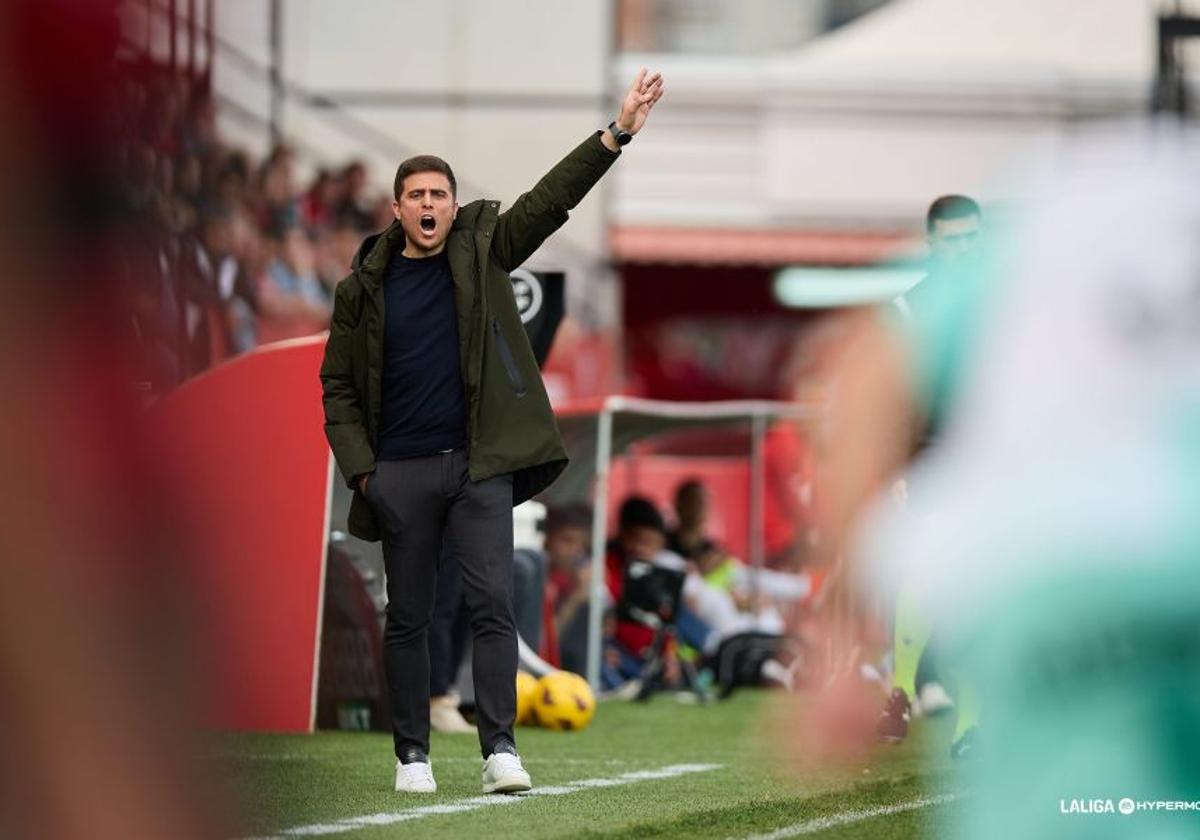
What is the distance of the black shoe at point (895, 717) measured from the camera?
28.7 feet

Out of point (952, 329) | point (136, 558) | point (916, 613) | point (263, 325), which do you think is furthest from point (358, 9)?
point (136, 558)

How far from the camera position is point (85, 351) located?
2988 millimetres

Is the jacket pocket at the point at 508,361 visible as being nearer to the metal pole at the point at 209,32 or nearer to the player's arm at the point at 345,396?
the player's arm at the point at 345,396

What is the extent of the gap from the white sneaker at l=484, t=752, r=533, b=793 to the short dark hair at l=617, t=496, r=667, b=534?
317 inches

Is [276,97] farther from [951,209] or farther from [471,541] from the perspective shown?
[471,541]

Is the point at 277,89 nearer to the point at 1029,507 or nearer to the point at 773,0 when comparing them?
the point at 773,0

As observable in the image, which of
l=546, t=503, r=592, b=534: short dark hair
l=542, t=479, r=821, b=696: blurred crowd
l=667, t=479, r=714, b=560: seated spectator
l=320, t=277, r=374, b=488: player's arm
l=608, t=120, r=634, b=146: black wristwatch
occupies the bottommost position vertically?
l=542, t=479, r=821, b=696: blurred crowd

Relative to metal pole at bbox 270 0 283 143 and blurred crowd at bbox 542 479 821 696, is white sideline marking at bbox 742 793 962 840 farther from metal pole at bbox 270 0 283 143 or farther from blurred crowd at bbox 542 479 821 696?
metal pole at bbox 270 0 283 143

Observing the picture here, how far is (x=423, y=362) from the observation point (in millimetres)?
7035

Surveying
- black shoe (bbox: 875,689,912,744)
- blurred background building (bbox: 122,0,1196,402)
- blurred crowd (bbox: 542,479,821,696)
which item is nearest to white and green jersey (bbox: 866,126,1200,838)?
black shoe (bbox: 875,689,912,744)

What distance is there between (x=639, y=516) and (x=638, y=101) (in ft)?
28.1

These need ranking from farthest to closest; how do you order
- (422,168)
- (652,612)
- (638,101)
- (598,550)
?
1. (652,612)
2. (598,550)
3. (422,168)
4. (638,101)

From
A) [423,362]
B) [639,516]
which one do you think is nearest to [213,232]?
[639,516]

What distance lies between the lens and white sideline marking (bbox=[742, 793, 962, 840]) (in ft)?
19.8
